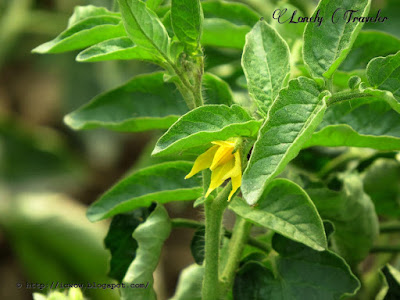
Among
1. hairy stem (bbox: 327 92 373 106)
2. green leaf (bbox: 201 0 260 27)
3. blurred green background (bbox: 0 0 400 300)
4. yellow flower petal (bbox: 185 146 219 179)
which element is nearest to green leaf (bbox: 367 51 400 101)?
hairy stem (bbox: 327 92 373 106)

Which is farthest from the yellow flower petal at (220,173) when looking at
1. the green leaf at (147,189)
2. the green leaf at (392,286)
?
the green leaf at (392,286)

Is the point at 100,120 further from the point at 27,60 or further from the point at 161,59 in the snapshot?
the point at 27,60

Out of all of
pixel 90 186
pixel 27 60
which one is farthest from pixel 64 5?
pixel 90 186

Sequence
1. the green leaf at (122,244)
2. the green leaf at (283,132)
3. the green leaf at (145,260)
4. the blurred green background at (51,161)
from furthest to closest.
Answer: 1. the blurred green background at (51,161)
2. the green leaf at (122,244)
3. the green leaf at (145,260)
4. the green leaf at (283,132)

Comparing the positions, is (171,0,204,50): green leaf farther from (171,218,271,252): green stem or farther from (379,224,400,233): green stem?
(379,224,400,233): green stem

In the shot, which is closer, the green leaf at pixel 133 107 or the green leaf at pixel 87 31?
the green leaf at pixel 87 31

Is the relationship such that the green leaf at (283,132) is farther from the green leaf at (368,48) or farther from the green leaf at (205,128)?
the green leaf at (368,48)

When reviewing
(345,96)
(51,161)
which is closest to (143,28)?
(345,96)
